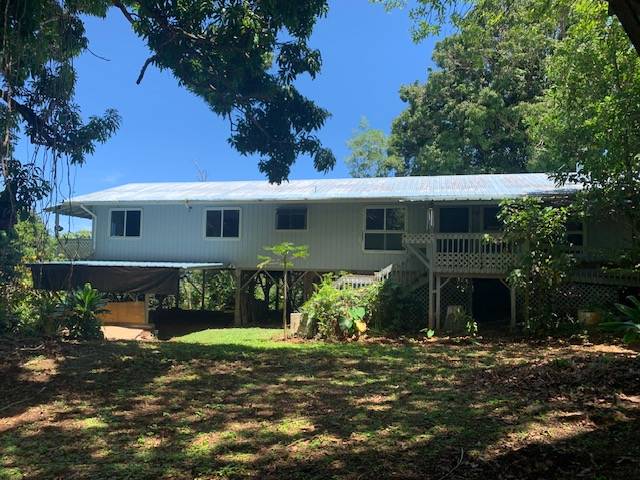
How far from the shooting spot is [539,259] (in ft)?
40.3

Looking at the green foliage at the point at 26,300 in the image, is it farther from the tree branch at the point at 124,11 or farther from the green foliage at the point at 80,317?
the tree branch at the point at 124,11

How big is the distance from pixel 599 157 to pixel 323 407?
986 centimetres

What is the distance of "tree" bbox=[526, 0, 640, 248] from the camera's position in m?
11.4

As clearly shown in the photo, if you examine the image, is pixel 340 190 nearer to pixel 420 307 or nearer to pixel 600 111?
pixel 420 307

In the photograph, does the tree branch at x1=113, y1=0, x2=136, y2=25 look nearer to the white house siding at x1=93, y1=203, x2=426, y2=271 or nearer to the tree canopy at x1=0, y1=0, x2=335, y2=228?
the tree canopy at x1=0, y1=0, x2=335, y2=228

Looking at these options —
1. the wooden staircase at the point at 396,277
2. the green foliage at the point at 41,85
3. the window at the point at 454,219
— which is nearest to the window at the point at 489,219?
the window at the point at 454,219

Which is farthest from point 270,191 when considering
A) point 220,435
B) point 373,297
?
point 220,435

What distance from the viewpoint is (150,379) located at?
6.57 m

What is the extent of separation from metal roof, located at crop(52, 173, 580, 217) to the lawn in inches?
322

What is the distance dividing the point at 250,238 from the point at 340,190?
3.53 metres

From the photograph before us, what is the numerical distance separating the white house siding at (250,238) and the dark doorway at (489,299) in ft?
8.93

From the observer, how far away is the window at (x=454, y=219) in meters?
16.6

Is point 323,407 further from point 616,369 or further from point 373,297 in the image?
point 373,297

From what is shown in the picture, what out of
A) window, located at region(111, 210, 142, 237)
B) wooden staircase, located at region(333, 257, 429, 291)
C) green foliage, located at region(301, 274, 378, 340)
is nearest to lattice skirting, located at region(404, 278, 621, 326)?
wooden staircase, located at region(333, 257, 429, 291)
